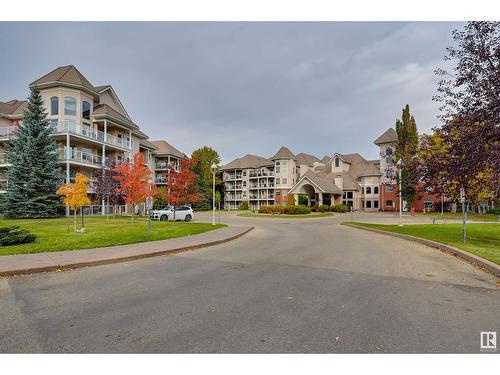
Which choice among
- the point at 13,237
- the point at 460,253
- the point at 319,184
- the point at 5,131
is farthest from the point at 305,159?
the point at 13,237

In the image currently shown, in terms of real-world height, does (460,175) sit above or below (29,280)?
above

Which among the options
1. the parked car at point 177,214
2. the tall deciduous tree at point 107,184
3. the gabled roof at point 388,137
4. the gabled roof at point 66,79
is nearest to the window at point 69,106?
the gabled roof at point 66,79

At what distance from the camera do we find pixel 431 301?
5.52 metres

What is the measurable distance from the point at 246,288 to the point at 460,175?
34.2 ft

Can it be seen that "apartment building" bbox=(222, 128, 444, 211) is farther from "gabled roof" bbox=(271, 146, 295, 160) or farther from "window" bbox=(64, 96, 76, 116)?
"window" bbox=(64, 96, 76, 116)

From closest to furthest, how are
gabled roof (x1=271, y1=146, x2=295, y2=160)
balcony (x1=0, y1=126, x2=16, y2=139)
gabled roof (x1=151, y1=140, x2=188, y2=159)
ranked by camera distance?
balcony (x1=0, y1=126, x2=16, y2=139) → gabled roof (x1=151, y1=140, x2=188, y2=159) → gabled roof (x1=271, y1=146, x2=295, y2=160)

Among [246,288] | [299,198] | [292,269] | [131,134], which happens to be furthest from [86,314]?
[299,198]

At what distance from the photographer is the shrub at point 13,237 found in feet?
36.4

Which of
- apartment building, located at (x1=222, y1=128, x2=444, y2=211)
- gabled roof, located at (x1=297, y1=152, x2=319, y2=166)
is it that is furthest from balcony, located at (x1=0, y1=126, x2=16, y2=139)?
gabled roof, located at (x1=297, y1=152, x2=319, y2=166)

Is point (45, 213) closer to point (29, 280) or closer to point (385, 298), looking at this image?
point (29, 280)

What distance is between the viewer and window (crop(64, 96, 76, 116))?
34188mm

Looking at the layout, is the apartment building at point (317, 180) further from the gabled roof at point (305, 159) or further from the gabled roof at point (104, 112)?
the gabled roof at point (104, 112)

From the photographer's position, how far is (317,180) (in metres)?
51.2

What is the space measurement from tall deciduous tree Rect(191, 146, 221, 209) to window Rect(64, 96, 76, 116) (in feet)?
84.3
